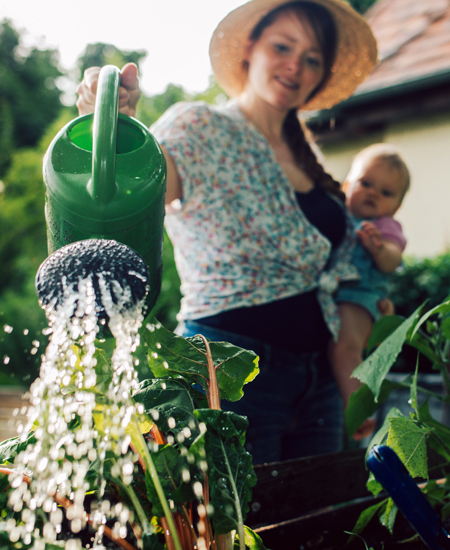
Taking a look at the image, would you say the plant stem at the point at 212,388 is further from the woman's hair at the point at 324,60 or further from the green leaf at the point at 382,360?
the woman's hair at the point at 324,60

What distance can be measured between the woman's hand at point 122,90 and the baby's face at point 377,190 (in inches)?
54.6

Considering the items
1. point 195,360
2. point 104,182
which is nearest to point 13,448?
point 195,360

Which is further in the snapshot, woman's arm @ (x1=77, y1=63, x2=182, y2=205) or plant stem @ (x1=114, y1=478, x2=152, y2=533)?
woman's arm @ (x1=77, y1=63, x2=182, y2=205)

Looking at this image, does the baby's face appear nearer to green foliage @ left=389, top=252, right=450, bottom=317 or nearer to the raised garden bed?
the raised garden bed

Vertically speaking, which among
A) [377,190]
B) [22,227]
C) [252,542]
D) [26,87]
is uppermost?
[26,87]

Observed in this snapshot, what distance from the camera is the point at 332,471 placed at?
106cm

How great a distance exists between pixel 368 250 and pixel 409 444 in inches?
47.7

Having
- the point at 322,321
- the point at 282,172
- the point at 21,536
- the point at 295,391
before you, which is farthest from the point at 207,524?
the point at 282,172

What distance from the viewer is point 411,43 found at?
523cm

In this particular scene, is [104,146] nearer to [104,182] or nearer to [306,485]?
[104,182]

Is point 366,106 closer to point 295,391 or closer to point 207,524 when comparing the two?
point 295,391

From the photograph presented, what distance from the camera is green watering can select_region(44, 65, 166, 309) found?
2.19ft

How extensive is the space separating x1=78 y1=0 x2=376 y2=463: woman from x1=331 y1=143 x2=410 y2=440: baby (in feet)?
0.27

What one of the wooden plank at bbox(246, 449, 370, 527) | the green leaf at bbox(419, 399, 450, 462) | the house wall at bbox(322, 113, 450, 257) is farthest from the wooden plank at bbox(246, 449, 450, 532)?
the house wall at bbox(322, 113, 450, 257)
